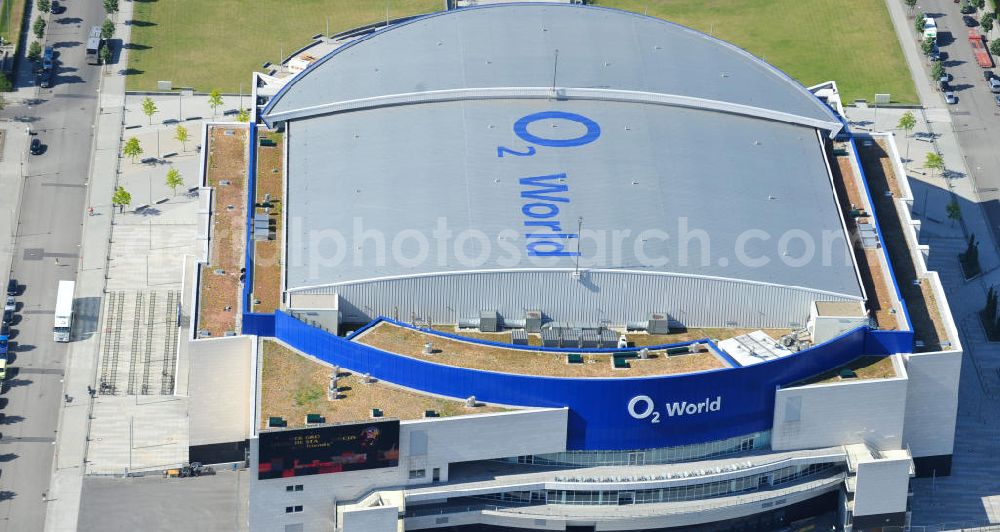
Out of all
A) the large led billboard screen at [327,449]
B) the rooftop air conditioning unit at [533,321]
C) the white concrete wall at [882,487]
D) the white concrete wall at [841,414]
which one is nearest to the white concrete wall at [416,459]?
the large led billboard screen at [327,449]

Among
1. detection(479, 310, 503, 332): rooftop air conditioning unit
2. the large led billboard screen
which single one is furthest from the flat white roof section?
the large led billboard screen

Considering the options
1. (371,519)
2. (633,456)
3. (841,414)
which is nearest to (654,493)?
(633,456)

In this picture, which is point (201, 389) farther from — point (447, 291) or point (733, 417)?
point (733, 417)

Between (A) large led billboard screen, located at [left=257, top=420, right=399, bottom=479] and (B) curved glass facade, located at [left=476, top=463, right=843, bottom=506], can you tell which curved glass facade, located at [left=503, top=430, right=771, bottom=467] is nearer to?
(B) curved glass facade, located at [left=476, top=463, right=843, bottom=506]

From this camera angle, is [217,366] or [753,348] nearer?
[753,348]

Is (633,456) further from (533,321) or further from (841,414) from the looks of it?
(841,414)

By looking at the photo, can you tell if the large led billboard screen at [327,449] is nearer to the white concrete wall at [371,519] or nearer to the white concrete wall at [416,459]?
the white concrete wall at [416,459]
